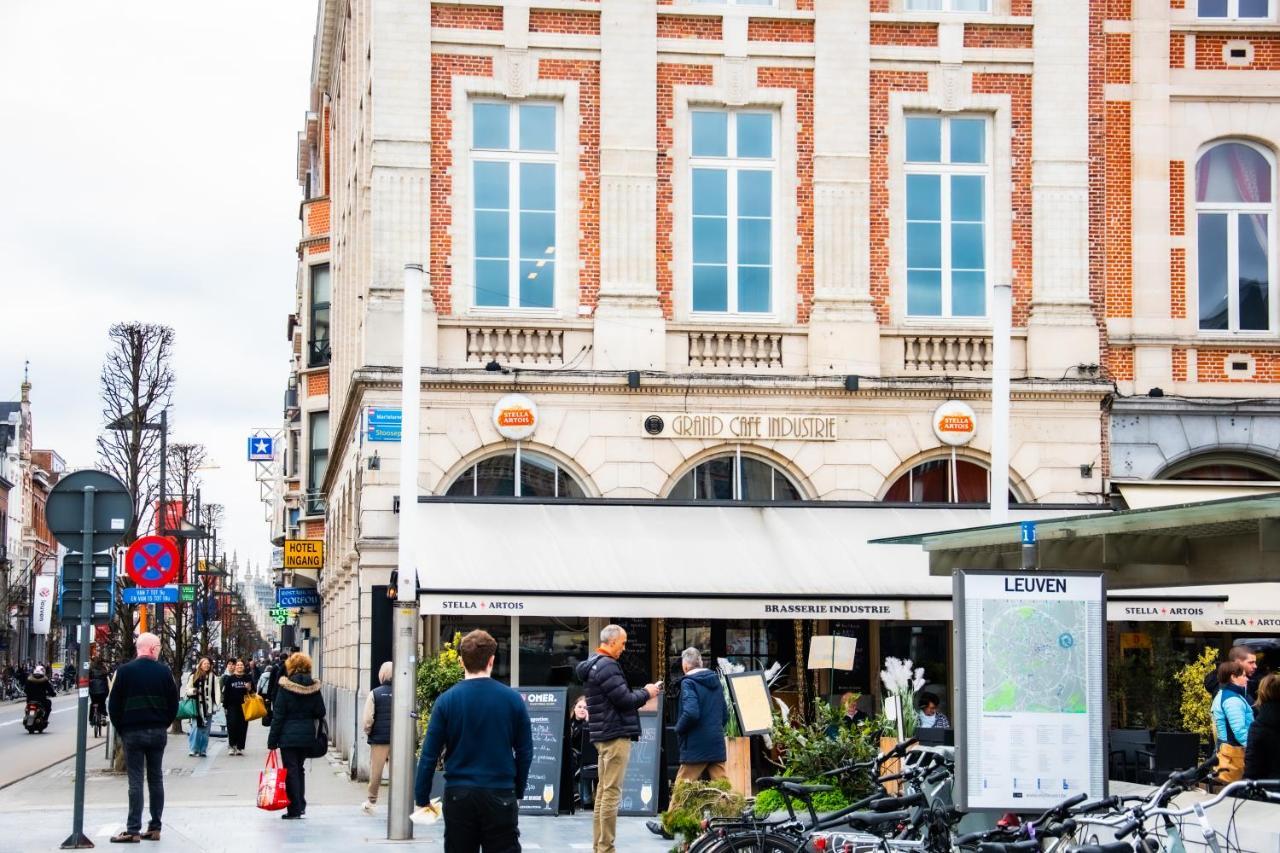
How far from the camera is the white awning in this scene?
21.8 metres

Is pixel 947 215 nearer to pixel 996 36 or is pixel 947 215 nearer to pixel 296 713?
pixel 996 36

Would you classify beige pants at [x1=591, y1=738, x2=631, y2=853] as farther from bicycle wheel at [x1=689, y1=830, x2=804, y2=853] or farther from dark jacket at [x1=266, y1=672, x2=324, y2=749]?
dark jacket at [x1=266, y1=672, x2=324, y2=749]

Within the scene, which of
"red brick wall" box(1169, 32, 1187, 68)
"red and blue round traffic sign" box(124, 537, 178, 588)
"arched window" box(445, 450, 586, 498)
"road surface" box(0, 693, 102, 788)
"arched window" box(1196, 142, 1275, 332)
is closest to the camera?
"arched window" box(445, 450, 586, 498)

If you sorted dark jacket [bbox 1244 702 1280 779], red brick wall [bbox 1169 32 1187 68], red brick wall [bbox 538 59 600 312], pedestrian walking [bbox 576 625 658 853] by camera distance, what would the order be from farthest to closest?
red brick wall [bbox 1169 32 1187 68], red brick wall [bbox 538 59 600 312], pedestrian walking [bbox 576 625 658 853], dark jacket [bbox 1244 702 1280 779]

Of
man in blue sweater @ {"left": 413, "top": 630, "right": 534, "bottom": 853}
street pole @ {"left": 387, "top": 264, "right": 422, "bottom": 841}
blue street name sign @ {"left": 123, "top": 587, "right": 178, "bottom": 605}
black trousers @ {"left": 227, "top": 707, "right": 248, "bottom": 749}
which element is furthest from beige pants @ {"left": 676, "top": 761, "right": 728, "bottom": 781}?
black trousers @ {"left": 227, "top": 707, "right": 248, "bottom": 749}

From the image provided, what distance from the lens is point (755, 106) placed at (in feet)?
81.4

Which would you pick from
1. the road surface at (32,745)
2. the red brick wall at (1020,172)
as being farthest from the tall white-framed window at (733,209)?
the road surface at (32,745)

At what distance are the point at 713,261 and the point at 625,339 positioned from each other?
5.47 feet

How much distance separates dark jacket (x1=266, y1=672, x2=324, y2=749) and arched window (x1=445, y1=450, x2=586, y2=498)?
451cm

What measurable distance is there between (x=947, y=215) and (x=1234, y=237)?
380 centimetres

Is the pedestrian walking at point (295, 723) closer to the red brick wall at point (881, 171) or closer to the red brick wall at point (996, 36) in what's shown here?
the red brick wall at point (881, 171)

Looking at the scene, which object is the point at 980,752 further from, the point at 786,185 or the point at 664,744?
the point at 786,185

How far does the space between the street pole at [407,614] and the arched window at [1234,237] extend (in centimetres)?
1170

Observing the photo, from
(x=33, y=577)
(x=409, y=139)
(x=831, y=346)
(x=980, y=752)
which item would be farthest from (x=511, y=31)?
(x=33, y=577)
